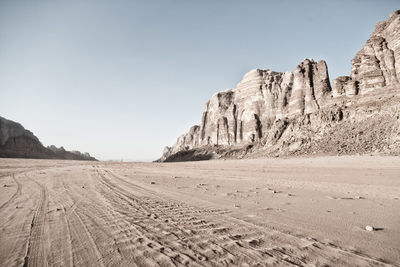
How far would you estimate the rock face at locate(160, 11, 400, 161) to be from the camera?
38.7 metres

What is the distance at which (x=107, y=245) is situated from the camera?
297 cm

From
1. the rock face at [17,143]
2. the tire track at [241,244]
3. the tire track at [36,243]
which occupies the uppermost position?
the rock face at [17,143]

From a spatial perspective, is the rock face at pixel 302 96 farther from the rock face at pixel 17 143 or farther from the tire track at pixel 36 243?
the rock face at pixel 17 143

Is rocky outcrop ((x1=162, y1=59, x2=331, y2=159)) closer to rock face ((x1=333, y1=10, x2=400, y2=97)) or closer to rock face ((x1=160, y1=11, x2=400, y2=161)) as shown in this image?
rock face ((x1=160, y1=11, x2=400, y2=161))

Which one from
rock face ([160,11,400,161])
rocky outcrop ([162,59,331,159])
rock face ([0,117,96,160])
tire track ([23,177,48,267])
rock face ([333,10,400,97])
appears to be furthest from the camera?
rock face ([0,117,96,160])


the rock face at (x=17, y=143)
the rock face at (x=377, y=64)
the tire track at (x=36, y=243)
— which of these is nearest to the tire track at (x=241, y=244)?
the tire track at (x=36, y=243)

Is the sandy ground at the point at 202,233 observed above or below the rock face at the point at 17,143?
below

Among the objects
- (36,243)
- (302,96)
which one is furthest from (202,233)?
(302,96)

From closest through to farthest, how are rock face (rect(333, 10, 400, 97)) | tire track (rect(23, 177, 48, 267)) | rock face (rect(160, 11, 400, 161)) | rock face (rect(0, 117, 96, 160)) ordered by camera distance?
tire track (rect(23, 177, 48, 267)) → rock face (rect(333, 10, 400, 97)) → rock face (rect(160, 11, 400, 161)) → rock face (rect(0, 117, 96, 160))

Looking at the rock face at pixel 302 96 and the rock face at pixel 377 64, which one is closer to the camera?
the rock face at pixel 377 64

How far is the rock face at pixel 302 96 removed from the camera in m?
38.7

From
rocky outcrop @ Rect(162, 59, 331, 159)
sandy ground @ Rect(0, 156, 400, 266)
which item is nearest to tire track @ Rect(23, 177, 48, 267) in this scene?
sandy ground @ Rect(0, 156, 400, 266)

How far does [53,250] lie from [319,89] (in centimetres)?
6331

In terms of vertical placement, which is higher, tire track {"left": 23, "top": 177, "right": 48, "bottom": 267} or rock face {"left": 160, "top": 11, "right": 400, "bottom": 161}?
rock face {"left": 160, "top": 11, "right": 400, "bottom": 161}
